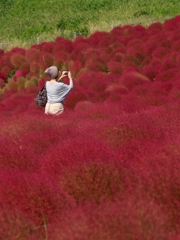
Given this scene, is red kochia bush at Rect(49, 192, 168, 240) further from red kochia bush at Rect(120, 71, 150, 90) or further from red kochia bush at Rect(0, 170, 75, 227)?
red kochia bush at Rect(120, 71, 150, 90)

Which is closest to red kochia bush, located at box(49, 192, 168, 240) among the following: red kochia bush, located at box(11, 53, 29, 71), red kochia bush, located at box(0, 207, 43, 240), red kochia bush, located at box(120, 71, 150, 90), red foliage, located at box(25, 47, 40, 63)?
red kochia bush, located at box(0, 207, 43, 240)

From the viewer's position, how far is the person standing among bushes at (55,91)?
902cm

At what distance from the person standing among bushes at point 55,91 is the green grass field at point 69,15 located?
1859 cm

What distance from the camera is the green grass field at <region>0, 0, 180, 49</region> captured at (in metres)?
31.1

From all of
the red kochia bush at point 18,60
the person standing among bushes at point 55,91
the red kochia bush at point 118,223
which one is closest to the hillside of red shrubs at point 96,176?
the red kochia bush at point 118,223

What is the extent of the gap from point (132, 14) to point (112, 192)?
30107 millimetres

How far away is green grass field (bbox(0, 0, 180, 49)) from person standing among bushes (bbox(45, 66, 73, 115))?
61.0 feet

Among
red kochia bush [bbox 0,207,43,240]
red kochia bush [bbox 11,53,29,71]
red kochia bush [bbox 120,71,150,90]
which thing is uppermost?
red kochia bush [bbox 0,207,43,240]

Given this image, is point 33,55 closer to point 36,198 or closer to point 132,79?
point 132,79

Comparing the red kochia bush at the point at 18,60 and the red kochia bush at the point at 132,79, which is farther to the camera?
the red kochia bush at the point at 18,60

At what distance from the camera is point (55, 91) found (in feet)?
30.2

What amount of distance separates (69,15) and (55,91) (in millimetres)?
31146

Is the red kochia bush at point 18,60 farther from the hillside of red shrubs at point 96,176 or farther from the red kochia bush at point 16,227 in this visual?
the red kochia bush at point 16,227

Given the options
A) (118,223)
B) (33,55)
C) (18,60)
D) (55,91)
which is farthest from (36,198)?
(18,60)
